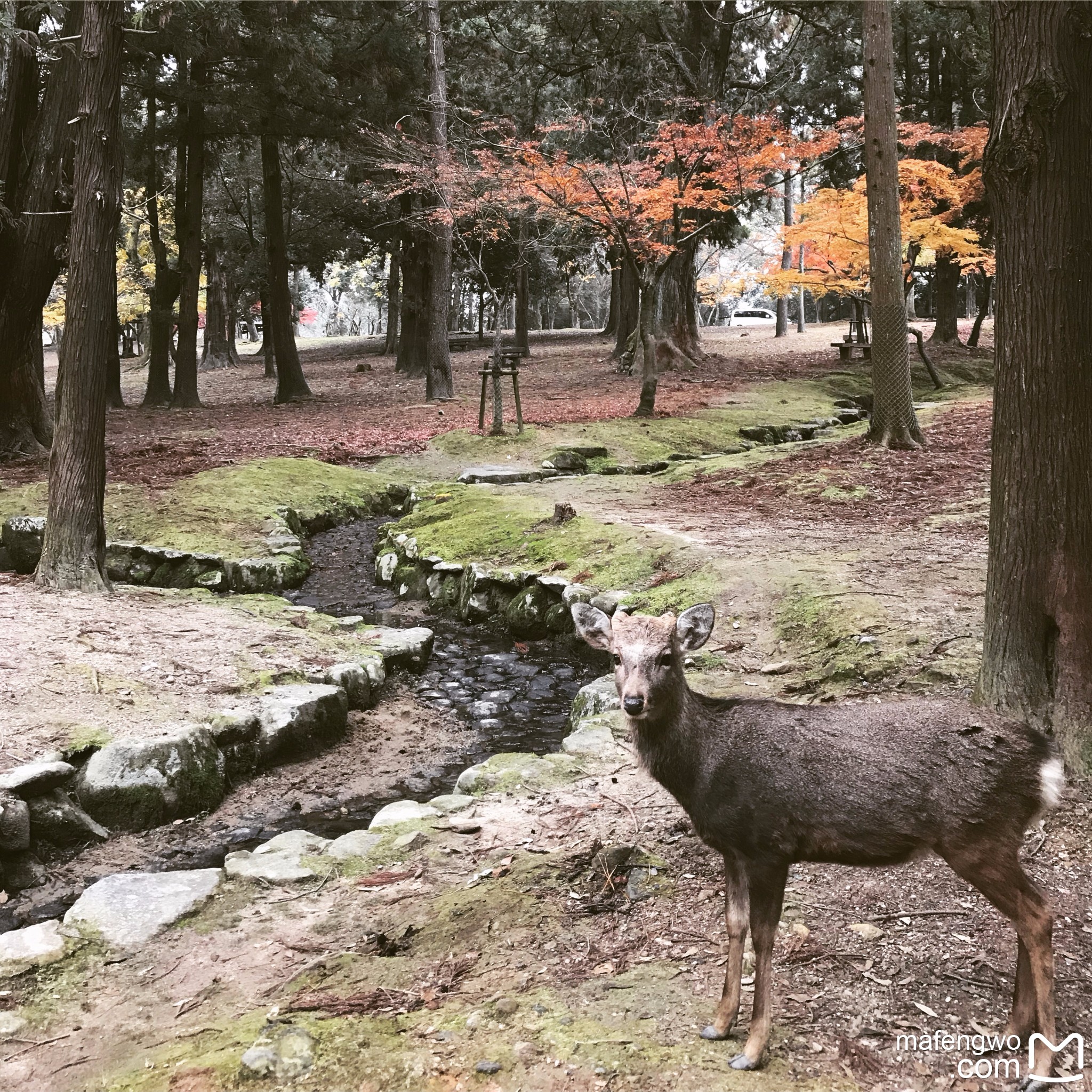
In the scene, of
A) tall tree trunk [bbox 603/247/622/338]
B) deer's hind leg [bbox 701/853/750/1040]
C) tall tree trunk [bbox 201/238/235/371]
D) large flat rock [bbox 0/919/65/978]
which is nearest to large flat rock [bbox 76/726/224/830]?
large flat rock [bbox 0/919/65/978]

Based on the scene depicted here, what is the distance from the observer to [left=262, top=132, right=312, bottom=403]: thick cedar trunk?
22.1 meters

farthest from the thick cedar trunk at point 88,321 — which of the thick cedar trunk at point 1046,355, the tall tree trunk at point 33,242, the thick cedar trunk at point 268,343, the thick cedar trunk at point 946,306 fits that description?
the thick cedar trunk at point 946,306

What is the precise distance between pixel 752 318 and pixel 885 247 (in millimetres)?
40187

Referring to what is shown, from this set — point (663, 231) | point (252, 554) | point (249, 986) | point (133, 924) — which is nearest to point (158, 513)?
point (252, 554)

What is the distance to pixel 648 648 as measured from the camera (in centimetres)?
315

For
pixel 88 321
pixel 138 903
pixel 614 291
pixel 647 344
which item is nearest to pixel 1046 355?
pixel 138 903

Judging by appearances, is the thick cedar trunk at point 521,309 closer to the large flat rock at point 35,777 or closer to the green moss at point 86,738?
the green moss at point 86,738

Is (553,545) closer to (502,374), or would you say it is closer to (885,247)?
(885,247)

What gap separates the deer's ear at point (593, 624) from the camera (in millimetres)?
3330

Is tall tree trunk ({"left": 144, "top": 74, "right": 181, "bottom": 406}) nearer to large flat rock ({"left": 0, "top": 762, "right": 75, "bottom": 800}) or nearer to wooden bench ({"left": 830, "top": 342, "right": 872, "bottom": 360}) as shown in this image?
wooden bench ({"left": 830, "top": 342, "right": 872, "bottom": 360})

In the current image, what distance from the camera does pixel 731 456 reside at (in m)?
14.7

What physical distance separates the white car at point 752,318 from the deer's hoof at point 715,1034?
48407 millimetres

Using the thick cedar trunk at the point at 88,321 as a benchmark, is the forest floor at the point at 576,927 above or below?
below

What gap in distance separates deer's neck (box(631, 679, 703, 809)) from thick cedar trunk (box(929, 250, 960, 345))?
28.0m
